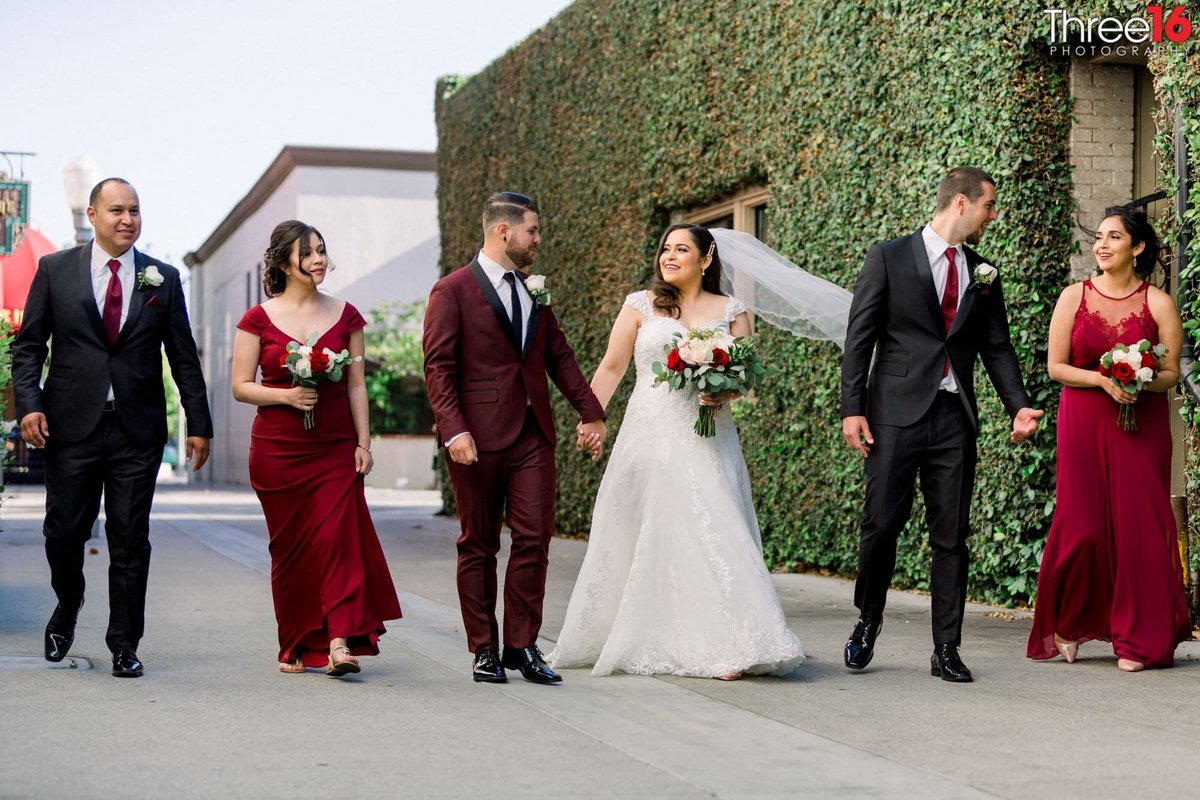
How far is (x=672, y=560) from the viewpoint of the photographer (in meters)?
7.44

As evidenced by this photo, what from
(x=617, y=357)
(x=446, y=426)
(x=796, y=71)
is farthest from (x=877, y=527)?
(x=796, y=71)

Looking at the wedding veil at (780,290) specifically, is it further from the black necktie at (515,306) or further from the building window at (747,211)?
the building window at (747,211)

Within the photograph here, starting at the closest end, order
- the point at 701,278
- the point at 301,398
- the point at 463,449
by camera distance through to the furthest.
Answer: the point at 463,449, the point at 301,398, the point at 701,278

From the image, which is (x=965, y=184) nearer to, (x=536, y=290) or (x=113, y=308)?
(x=536, y=290)

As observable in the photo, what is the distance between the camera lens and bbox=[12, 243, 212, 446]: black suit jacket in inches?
283

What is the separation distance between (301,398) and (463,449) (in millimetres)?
845

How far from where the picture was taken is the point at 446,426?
274 inches

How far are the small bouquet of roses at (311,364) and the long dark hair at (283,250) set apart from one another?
38 centimetres

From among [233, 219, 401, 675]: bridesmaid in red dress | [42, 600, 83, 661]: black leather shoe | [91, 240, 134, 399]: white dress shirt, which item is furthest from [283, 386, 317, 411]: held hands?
[42, 600, 83, 661]: black leather shoe

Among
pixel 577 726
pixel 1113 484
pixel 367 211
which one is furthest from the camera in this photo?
pixel 367 211

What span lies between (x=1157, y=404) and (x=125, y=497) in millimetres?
4730

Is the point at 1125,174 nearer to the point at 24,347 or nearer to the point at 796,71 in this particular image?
the point at 796,71

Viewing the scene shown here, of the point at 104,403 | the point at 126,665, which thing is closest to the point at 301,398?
the point at 104,403

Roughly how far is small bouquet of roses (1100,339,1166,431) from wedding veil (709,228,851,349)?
87.8 inches
